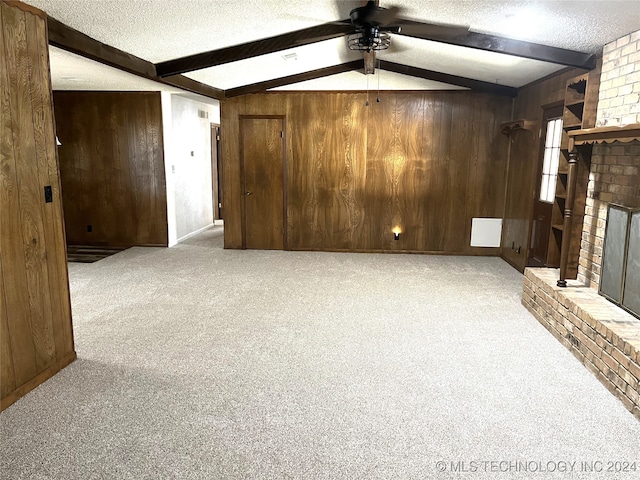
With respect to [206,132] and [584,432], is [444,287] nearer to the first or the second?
[584,432]

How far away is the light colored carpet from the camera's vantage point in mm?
2104

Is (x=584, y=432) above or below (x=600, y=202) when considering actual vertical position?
below

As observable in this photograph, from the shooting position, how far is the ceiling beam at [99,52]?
307cm

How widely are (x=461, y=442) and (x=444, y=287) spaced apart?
8.98 ft

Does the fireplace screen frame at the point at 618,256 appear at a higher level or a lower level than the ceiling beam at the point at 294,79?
lower

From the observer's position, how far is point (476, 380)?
286 cm

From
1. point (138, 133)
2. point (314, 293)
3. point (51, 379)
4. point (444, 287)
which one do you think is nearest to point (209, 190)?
point (138, 133)

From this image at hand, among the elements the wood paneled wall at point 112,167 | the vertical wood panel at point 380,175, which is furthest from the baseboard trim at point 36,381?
the vertical wood panel at point 380,175

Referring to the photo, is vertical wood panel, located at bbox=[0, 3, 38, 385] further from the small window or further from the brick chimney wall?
the small window

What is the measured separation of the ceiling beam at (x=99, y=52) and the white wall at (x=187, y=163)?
176 centimetres

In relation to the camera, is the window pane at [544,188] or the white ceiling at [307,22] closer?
the white ceiling at [307,22]

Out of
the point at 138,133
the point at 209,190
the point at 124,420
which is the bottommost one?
the point at 124,420

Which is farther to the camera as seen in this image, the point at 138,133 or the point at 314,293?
the point at 138,133

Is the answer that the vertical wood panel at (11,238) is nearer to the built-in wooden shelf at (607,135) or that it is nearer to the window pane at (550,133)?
the built-in wooden shelf at (607,135)
